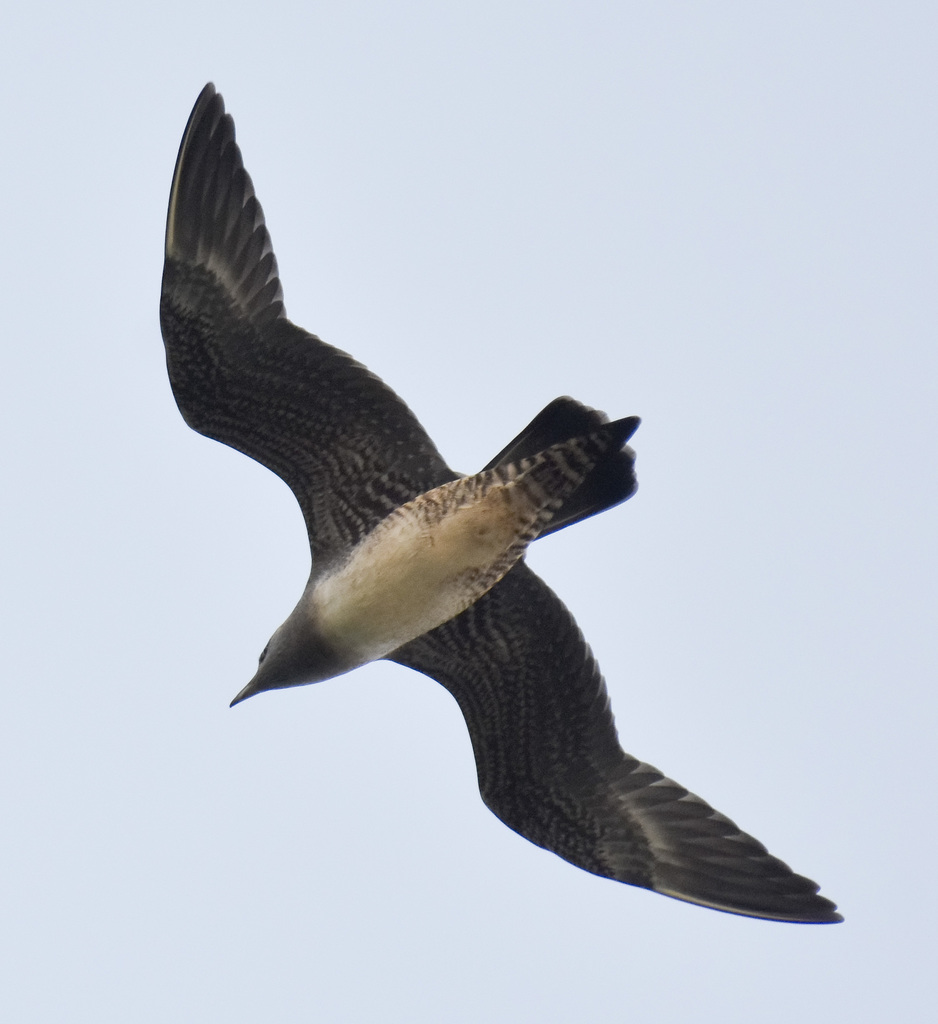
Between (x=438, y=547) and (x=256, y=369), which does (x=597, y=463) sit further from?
(x=256, y=369)

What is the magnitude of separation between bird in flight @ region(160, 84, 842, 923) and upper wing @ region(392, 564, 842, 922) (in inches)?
0.4

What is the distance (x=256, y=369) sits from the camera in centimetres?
840

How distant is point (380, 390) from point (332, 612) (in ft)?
4.09

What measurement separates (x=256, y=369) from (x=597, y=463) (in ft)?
6.33

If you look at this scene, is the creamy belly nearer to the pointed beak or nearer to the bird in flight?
the bird in flight

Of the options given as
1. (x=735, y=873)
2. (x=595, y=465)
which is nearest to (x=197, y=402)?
(x=595, y=465)

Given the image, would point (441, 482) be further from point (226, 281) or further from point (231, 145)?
point (231, 145)

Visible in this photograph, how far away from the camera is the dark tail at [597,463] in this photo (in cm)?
812

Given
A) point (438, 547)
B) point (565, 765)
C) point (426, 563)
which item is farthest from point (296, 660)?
point (565, 765)

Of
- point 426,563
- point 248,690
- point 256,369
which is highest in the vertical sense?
point 256,369

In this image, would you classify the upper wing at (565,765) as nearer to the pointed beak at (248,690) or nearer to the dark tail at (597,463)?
the dark tail at (597,463)

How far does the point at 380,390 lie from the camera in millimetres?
8398

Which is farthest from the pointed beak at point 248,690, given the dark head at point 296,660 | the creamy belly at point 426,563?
the creamy belly at point 426,563

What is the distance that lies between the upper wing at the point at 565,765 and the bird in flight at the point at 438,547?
0.03 feet
